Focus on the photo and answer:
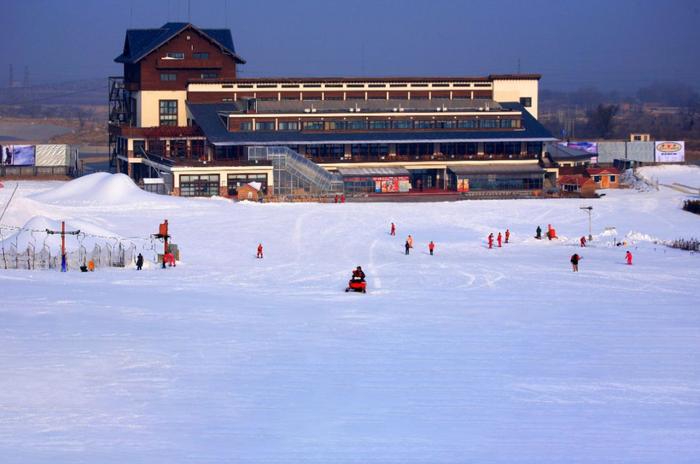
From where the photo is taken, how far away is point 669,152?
3819 inches

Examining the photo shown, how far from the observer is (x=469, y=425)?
20.0 metres

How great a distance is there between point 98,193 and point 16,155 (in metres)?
25.6

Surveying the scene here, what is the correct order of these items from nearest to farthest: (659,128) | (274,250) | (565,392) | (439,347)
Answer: (565,392) → (439,347) → (274,250) → (659,128)

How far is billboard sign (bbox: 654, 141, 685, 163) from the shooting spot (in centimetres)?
9662

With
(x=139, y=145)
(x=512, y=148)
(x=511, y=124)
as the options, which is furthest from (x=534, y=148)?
(x=139, y=145)

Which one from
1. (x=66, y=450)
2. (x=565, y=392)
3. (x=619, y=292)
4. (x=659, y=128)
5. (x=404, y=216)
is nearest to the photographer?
(x=66, y=450)

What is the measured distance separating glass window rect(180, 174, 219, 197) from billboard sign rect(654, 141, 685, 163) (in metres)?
41.9

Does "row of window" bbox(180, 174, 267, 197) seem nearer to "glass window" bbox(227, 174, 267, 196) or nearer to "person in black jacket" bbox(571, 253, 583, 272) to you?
"glass window" bbox(227, 174, 267, 196)

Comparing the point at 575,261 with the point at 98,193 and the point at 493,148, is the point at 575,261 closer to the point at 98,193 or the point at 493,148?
the point at 98,193

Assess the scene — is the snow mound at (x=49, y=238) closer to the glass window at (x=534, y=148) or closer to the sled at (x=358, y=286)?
the sled at (x=358, y=286)

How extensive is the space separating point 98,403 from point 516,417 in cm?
747

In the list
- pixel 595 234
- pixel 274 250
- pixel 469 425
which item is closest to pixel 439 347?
pixel 469 425

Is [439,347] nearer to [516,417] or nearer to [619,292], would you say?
[516,417]

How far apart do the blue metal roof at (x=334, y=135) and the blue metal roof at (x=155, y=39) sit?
5726 mm
